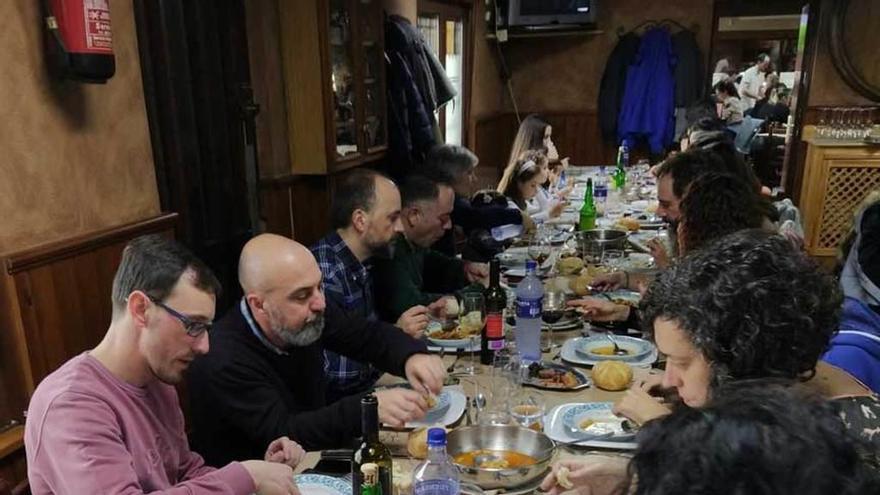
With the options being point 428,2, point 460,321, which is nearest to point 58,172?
point 460,321

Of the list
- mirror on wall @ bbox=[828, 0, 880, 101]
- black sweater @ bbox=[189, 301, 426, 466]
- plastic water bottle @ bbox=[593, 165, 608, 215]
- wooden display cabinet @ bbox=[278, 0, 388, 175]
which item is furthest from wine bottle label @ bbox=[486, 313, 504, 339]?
mirror on wall @ bbox=[828, 0, 880, 101]

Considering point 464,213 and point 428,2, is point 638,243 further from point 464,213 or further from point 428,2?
point 428,2

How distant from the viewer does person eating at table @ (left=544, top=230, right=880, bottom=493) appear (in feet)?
3.80

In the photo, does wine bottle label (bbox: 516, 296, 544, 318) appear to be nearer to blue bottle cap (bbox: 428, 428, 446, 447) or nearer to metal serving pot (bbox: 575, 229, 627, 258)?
blue bottle cap (bbox: 428, 428, 446, 447)

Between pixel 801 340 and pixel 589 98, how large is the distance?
692cm

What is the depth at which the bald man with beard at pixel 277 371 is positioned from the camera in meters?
1.52

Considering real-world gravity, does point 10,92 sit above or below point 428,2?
below

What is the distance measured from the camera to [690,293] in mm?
1237

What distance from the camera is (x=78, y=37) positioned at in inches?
76.4

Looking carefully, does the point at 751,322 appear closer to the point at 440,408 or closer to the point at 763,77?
the point at 440,408

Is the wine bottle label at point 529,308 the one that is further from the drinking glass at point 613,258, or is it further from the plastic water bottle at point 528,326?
the drinking glass at point 613,258

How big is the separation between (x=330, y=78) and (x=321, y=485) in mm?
2545

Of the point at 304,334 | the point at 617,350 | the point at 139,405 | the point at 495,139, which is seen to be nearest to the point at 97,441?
the point at 139,405

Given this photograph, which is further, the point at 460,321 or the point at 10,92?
the point at 460,321
